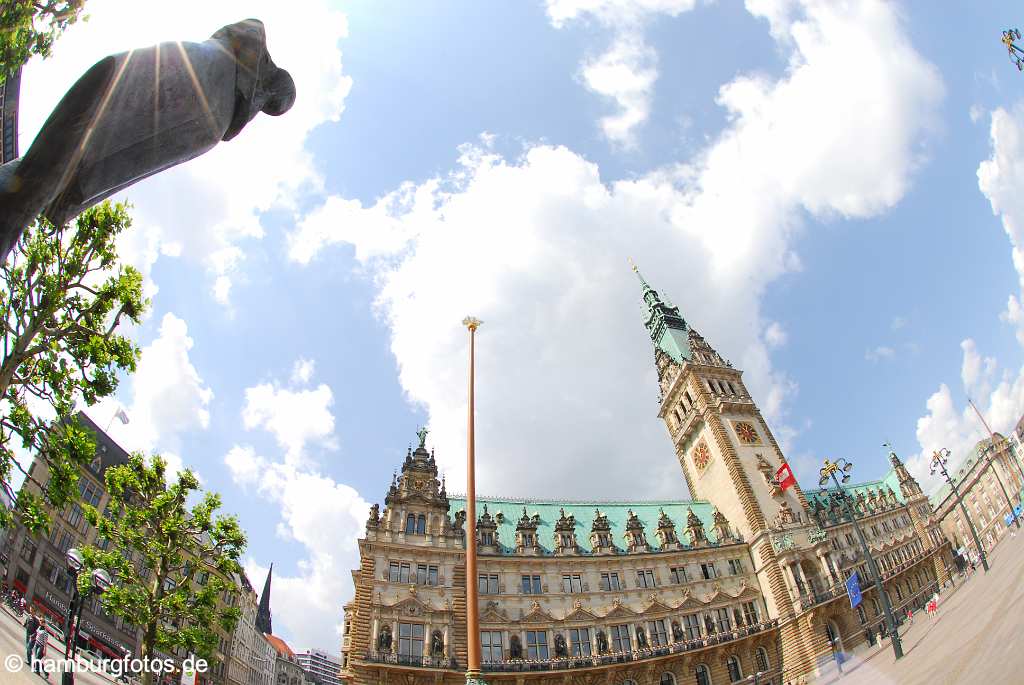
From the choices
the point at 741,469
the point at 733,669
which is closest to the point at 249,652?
the point at 733,669

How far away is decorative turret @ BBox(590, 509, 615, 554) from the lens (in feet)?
154

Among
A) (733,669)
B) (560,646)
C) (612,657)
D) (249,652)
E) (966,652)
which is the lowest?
(966,652)

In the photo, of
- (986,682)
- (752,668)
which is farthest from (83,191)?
(752,668)

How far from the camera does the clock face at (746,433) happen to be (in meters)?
57.5

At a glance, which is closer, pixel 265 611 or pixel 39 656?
pixel 39 656

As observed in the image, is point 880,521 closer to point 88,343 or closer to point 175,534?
point 175,534

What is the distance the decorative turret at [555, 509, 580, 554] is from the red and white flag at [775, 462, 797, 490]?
24.0 meters

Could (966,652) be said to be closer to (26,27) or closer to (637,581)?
(637,581)

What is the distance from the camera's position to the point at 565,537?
153 feet

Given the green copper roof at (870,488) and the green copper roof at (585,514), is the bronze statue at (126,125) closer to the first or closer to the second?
the green copper roof at (585,514)

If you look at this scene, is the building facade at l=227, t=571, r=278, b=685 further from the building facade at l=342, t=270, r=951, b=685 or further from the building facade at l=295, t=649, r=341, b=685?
the building facade at l=295, t=649, r=341, b=685

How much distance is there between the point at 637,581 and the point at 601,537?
4.88 m

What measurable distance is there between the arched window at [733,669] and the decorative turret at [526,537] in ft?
61.0

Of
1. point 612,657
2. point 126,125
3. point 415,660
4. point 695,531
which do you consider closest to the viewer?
point 126,125
